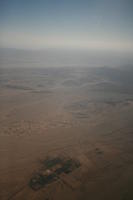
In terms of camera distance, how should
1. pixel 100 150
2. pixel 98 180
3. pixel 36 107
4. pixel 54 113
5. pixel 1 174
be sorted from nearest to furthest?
pixel 98 180, pixel 1 174, pixel 100 150, pixel 54 113, pixel 36 107

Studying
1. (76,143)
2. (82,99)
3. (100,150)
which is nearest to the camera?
(100,150)

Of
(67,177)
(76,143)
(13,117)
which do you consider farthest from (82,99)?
(67,177)

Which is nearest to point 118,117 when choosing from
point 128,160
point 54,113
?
point 54,113

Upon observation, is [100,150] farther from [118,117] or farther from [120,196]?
[118,117]

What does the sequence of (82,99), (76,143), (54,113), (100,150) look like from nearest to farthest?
1. (100,150)
2. (76,143)
3. (54,113)
4. (82,99)

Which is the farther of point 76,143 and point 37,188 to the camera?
point 76,143

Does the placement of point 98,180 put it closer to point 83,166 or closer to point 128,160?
point 83,166

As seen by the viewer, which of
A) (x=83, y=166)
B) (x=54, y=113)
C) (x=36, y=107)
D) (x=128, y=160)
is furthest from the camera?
(x=36, y=107)

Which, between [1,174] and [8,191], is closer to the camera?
[8,191]
